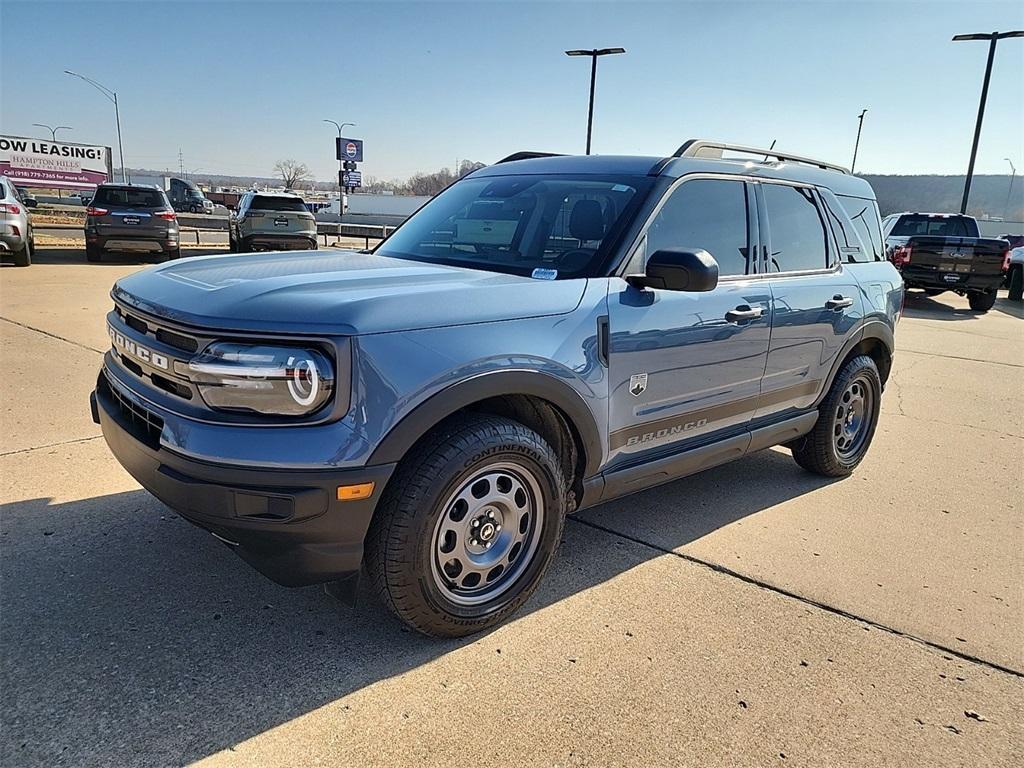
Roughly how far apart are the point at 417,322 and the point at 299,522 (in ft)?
2.43

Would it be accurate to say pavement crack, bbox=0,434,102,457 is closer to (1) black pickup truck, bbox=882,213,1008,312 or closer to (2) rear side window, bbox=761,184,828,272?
(2) rear side window, bbox=761,184,828,272

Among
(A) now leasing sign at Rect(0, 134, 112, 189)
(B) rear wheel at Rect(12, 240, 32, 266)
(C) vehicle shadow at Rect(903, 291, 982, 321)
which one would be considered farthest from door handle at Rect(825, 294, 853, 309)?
(A) now leasing sign at Rect(0, 134, 112, 189)

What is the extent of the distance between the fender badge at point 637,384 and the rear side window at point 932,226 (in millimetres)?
15800

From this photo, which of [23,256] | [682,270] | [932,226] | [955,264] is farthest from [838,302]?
[932,226]

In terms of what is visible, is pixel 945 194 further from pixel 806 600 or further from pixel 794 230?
pixel 806 600

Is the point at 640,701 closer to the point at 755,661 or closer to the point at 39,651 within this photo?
the point at 755,661

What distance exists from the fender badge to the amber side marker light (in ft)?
4.20

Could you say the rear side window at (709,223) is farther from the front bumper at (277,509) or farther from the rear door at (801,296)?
the front bumper at (277,509)

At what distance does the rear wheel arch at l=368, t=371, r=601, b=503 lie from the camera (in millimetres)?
2404

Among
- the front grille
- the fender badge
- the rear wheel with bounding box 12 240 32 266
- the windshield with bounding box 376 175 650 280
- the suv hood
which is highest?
the windshield with bounding box 376 175 650 280

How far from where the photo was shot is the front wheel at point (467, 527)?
2471 mm

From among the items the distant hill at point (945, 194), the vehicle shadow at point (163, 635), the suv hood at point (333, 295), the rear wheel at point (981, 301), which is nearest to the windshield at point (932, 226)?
the rear wheel at point (981, 301)

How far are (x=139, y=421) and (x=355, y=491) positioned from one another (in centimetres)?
93

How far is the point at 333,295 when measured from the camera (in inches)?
97.2
